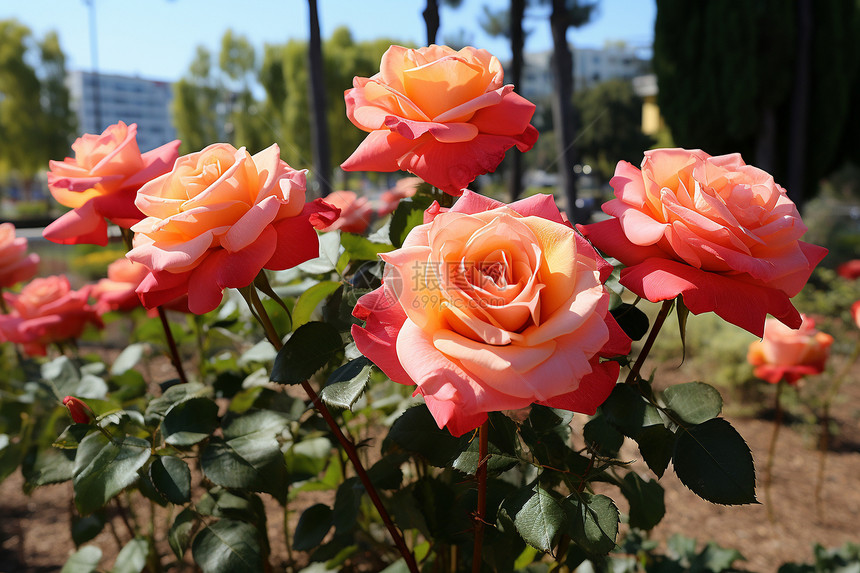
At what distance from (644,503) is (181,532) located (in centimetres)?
56

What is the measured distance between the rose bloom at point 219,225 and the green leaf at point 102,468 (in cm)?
21

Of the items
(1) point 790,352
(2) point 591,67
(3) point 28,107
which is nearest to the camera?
(1) point 790,352

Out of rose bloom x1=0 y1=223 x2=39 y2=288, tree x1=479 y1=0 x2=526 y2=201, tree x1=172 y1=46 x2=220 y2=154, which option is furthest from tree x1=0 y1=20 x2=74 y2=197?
rose bloom x1=0 y1=223 x2=39 y2=288

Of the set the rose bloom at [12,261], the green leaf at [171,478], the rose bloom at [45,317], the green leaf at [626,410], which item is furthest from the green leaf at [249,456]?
the rose bloom at [12,261]

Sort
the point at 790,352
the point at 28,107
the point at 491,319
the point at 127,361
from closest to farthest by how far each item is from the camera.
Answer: the point at 491,319, the point at 127,361, the point at 790,352, the point at 28,107

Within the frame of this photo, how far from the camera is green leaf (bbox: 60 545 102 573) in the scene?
972 mm

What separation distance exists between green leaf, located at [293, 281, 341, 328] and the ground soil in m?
0.96

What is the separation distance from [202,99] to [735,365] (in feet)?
42.2

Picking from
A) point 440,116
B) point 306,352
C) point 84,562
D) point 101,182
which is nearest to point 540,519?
point 306,352

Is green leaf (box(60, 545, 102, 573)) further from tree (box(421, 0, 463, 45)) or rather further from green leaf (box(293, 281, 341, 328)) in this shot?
tree (box(421, 0, 463, 45))

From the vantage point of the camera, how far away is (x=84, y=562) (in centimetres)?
98

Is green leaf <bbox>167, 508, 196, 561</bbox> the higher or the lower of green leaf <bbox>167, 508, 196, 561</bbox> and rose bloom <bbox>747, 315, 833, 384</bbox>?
the higher

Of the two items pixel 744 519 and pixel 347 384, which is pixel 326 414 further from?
pixel 744 519

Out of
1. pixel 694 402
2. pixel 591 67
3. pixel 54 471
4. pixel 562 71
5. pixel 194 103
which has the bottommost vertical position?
pixel 54 471
